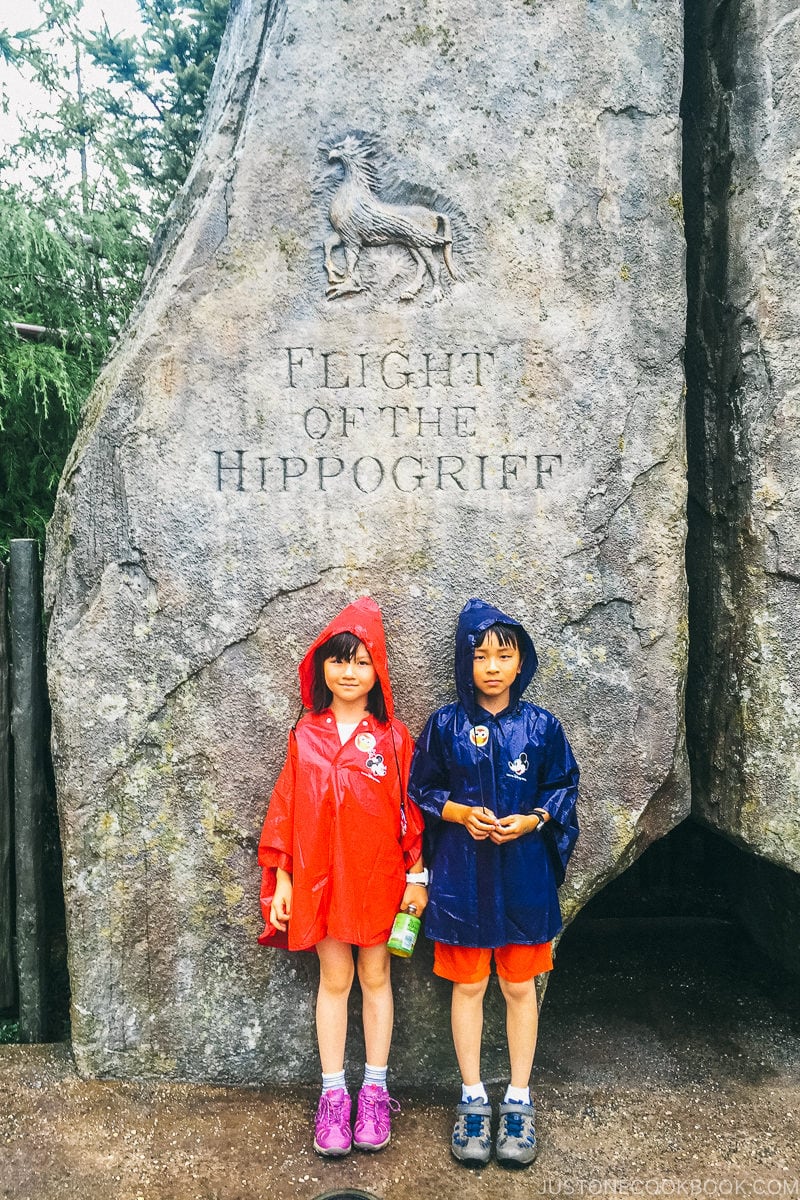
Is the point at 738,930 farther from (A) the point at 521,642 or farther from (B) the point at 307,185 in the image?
(B) the point at 307,185

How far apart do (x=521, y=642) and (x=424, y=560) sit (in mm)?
449

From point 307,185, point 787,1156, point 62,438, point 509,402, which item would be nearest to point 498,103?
point 307,185

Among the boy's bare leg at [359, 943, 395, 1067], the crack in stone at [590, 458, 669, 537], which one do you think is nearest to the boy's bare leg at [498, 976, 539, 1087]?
the boy's bare leg at [359, 943, 395, 1067]

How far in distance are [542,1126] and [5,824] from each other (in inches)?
81.1

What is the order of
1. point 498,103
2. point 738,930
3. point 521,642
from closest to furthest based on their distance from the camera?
point 521,642, point 498,103, point 738,930

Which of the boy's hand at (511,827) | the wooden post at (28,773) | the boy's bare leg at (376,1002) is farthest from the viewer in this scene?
the wooden post at (28,773)

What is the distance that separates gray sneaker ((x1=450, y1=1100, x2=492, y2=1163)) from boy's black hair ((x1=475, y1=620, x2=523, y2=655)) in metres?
1.32

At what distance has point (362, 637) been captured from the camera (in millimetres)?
2572

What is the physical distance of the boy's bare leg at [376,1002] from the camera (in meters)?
2.66

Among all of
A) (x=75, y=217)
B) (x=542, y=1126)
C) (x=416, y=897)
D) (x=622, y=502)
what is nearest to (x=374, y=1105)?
(x=542, y=1126)

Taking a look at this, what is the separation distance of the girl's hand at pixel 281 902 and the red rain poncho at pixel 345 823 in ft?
0.10

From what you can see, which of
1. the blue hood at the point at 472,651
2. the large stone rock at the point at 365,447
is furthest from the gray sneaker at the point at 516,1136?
the blue hood at the point at 472,651

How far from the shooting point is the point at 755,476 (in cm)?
296

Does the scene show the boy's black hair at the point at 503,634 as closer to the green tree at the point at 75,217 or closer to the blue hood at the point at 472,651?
the blue hood at the point at 472,651
